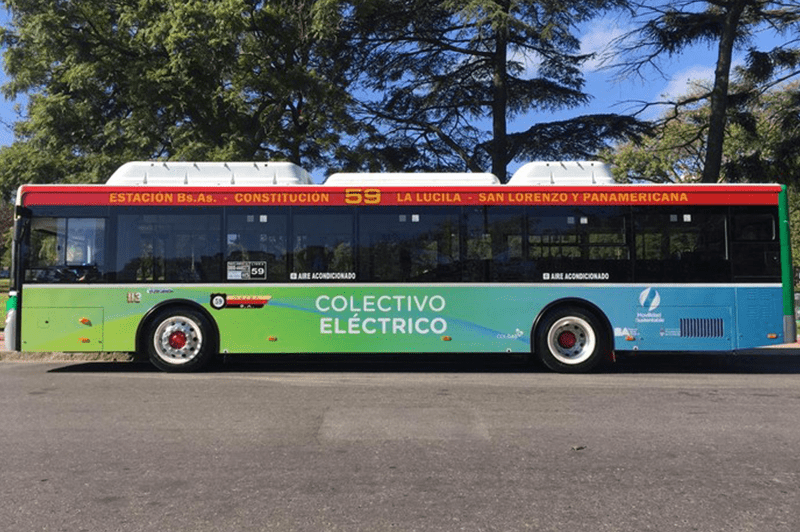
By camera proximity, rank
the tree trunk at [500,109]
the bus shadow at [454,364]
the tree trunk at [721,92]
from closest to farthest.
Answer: the bus shadow at [454,364] < the tree trunk at [721,92] < the tree trunk at [500,109]

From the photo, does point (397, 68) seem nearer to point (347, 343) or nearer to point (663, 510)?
point (347, 343)

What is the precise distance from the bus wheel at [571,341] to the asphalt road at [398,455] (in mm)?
807

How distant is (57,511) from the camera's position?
12.4 feet

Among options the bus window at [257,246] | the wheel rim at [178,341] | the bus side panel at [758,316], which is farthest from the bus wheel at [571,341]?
the wheel rim at [178,341]

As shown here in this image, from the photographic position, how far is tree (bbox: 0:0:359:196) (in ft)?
50.1

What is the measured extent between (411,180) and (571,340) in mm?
3536

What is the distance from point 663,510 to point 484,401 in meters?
3.59

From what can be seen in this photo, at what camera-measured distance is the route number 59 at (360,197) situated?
9.85 metres

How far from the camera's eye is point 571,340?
32.0ft

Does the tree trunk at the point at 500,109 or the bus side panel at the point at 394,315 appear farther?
the tree trunk at the point at 500,109

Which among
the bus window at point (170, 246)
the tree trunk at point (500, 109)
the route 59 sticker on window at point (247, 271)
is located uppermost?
the tree trunk at point (500, 109)

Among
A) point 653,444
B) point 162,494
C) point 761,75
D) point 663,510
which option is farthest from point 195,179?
point 761,75

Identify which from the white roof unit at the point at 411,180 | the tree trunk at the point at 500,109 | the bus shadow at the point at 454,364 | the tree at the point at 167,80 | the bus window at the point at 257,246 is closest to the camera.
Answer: the bus window at the point at 257,246

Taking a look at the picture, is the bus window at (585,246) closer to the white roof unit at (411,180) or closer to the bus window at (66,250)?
the white roof unit at (411,180)
